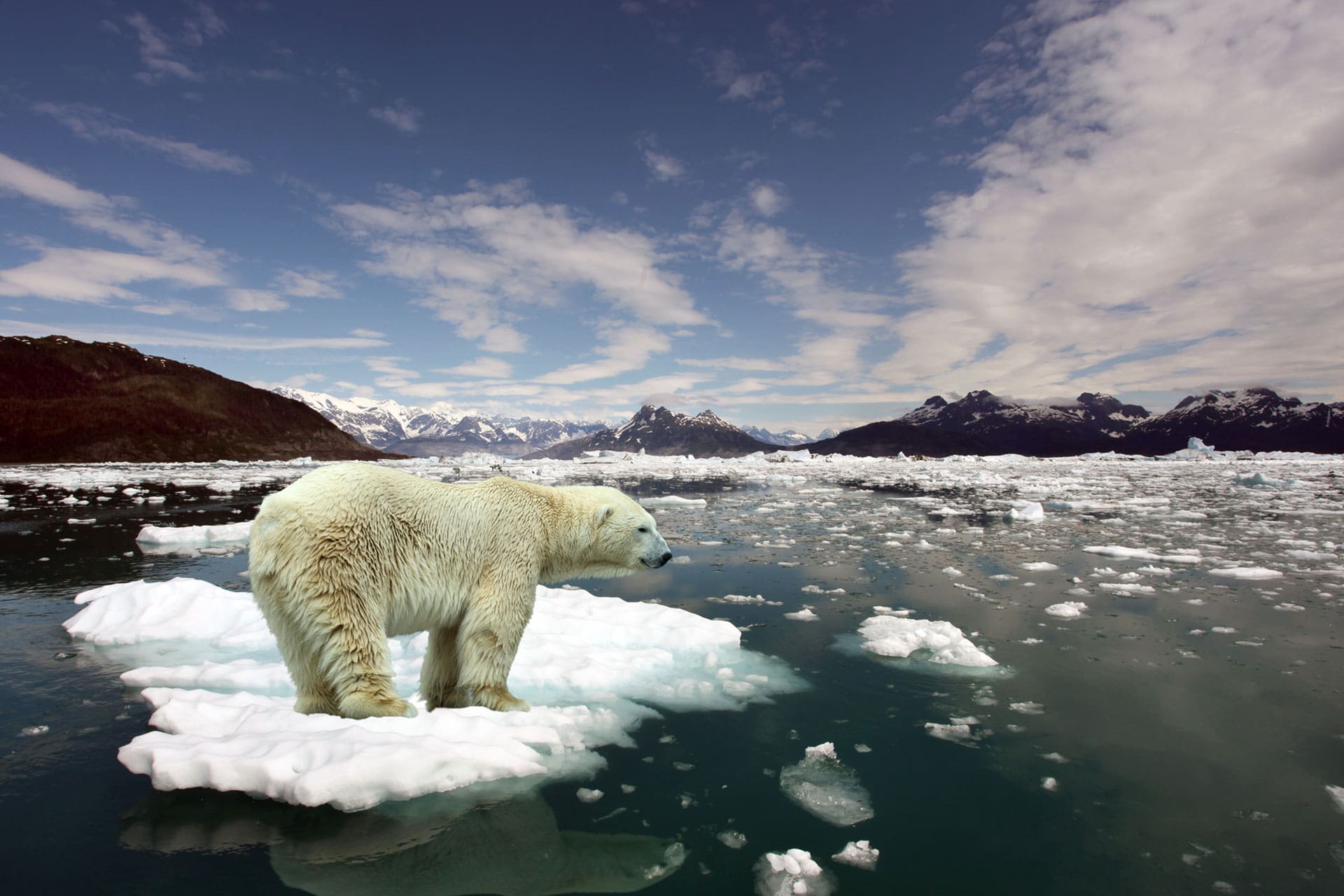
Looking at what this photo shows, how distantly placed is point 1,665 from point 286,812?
17.9 feet

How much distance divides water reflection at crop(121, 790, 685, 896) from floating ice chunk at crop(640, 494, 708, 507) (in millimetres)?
22694

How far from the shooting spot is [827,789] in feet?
13.4

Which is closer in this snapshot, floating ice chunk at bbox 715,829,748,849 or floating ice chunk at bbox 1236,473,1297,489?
floating ice chunk at bbox 715,829,748,849

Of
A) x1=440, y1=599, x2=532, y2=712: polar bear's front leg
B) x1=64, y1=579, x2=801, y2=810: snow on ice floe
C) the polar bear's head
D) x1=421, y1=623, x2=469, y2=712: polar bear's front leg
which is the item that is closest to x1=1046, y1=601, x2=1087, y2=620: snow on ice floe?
x1=64, y1=579, x2=801, y2=810: snow on ice floe

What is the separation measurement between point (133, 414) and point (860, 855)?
141m

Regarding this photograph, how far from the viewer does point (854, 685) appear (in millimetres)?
5988

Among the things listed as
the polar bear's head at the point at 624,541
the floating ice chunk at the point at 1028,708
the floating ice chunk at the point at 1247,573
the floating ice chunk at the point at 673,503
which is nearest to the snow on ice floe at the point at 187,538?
the polar bear's head at the point at 624,541

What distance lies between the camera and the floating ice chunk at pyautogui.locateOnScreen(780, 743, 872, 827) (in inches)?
149

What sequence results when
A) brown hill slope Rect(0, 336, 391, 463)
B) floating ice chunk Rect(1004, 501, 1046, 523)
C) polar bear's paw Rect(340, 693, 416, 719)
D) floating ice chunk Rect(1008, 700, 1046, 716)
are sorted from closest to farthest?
polar bear's paw Rect(340, 693, 416, 719) → floating ice chunk Rect(1008, 700, 1046, 716) → floating ice chunk Rect(1004, 501, 1046, 523) → brown hill slope Rect(0, 336, 391, 463)

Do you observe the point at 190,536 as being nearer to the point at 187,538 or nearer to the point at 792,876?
the point at 187,538

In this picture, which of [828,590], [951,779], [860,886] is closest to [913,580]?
[828,590]

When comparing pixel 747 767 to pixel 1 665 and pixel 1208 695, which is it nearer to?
pixel 1208 695

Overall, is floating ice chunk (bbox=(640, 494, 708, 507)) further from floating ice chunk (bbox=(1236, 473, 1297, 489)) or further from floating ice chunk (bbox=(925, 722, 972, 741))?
floating ice chunk (bbox=(1236, 473, 1297, 489))

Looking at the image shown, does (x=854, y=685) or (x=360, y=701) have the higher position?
(x=360, y=701)
